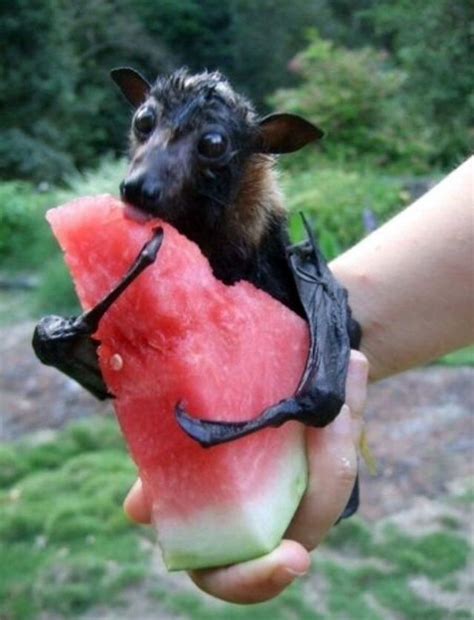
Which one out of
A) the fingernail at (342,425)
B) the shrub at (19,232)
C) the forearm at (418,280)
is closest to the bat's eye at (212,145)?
the fingernail at (342,425)

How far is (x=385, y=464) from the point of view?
5.46 m

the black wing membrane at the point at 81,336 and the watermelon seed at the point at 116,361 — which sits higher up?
the black wing membrane at the point at 81,336

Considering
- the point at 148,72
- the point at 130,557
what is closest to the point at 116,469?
the point at 130,557

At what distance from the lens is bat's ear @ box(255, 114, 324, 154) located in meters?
1.70

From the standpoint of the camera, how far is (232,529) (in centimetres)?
149

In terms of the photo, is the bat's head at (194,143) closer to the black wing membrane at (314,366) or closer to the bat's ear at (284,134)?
the bat's ear at (284,134)

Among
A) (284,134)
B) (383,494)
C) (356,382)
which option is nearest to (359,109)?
(383,494)

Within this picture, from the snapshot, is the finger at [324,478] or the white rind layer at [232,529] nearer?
the white rind layer at [232,529]

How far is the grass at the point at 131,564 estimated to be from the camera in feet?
13.8

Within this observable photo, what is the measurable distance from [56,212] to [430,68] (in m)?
12.6

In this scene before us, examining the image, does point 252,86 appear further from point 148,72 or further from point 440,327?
point 440,327

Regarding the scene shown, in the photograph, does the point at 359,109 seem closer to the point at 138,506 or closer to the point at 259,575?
the point at 138,506

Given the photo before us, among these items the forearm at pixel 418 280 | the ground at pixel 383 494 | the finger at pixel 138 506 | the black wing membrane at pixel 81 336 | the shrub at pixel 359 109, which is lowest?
the shrub at pixel 359 109

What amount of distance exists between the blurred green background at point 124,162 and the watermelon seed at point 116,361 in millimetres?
723
